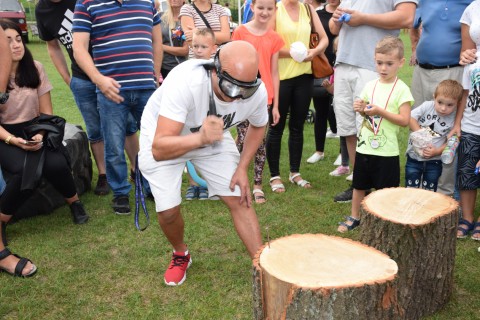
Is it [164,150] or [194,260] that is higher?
[164,150]

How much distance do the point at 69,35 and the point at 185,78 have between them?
2388mm

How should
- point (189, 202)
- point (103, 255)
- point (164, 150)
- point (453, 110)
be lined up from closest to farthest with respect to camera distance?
point (164, 150)
point (103, 255)
point (453, 110)
point (189, 202)

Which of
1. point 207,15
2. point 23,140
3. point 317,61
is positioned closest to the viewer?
point 23,140

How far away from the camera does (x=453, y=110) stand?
12.8 feet

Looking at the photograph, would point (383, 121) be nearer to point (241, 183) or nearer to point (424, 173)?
point (424, 173)

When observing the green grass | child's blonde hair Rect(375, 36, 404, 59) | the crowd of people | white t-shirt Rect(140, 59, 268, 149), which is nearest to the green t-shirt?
the crowd of people

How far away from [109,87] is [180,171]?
121 centimetres

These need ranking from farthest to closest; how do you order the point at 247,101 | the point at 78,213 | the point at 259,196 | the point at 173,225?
the point at 259,196
the point at 78,213
the point at 173,225
the point at 247,101

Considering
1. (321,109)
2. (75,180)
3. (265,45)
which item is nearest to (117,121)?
(75,180)

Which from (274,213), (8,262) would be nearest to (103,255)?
(8,262)

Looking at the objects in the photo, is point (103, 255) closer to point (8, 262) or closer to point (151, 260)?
point (151, 260)

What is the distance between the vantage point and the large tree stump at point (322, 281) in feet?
6.49

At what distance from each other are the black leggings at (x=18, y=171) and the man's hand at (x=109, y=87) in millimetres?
683

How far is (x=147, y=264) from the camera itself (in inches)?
138
